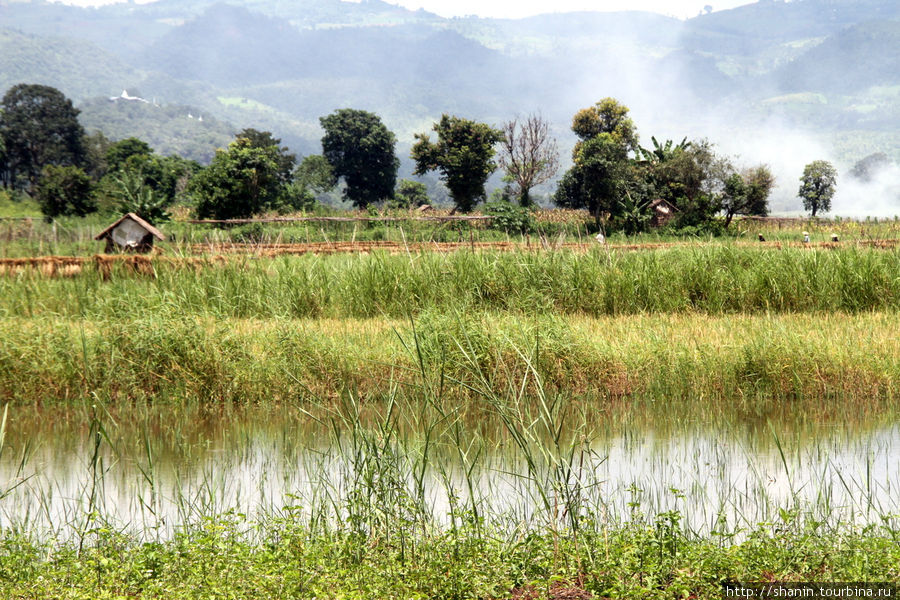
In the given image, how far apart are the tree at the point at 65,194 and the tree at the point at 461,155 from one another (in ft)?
66.8

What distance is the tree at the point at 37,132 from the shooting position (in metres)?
73.9

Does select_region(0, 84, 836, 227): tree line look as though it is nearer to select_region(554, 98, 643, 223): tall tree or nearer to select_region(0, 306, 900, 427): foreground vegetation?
select_region(554, 98, 643, 223): tall tree

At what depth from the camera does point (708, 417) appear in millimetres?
6836

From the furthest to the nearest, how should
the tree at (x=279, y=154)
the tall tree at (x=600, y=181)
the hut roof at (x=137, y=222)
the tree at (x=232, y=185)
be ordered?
1. the tree at (x=279, y=154)
2. the tall tree at (x=600, y=181)
3. the tree at (x=232, y=185)
4. the hut roof at (x=137, y=222)

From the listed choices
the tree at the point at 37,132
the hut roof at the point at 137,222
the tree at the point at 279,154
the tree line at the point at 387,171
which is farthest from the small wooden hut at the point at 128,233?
the tree at the point at 37,132

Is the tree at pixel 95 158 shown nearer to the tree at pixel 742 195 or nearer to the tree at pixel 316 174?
the tree at pixel 316 174

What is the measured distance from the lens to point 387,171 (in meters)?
70.9

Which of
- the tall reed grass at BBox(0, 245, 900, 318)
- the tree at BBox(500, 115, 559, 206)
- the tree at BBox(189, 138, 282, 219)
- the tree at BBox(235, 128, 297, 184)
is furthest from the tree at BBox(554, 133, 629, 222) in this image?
the tree at BBox(235, 128, 297, 184)

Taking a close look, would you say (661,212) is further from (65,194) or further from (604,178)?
(65,194)

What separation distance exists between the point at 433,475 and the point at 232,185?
106 feet

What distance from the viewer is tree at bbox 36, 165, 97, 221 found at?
148ft

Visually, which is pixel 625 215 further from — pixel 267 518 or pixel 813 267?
pixel 267 518

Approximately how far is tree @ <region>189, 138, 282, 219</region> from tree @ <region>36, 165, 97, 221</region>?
12.7 m

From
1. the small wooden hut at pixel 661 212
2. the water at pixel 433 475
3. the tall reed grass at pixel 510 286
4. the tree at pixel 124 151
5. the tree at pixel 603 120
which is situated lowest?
the water at pixel 433 475
